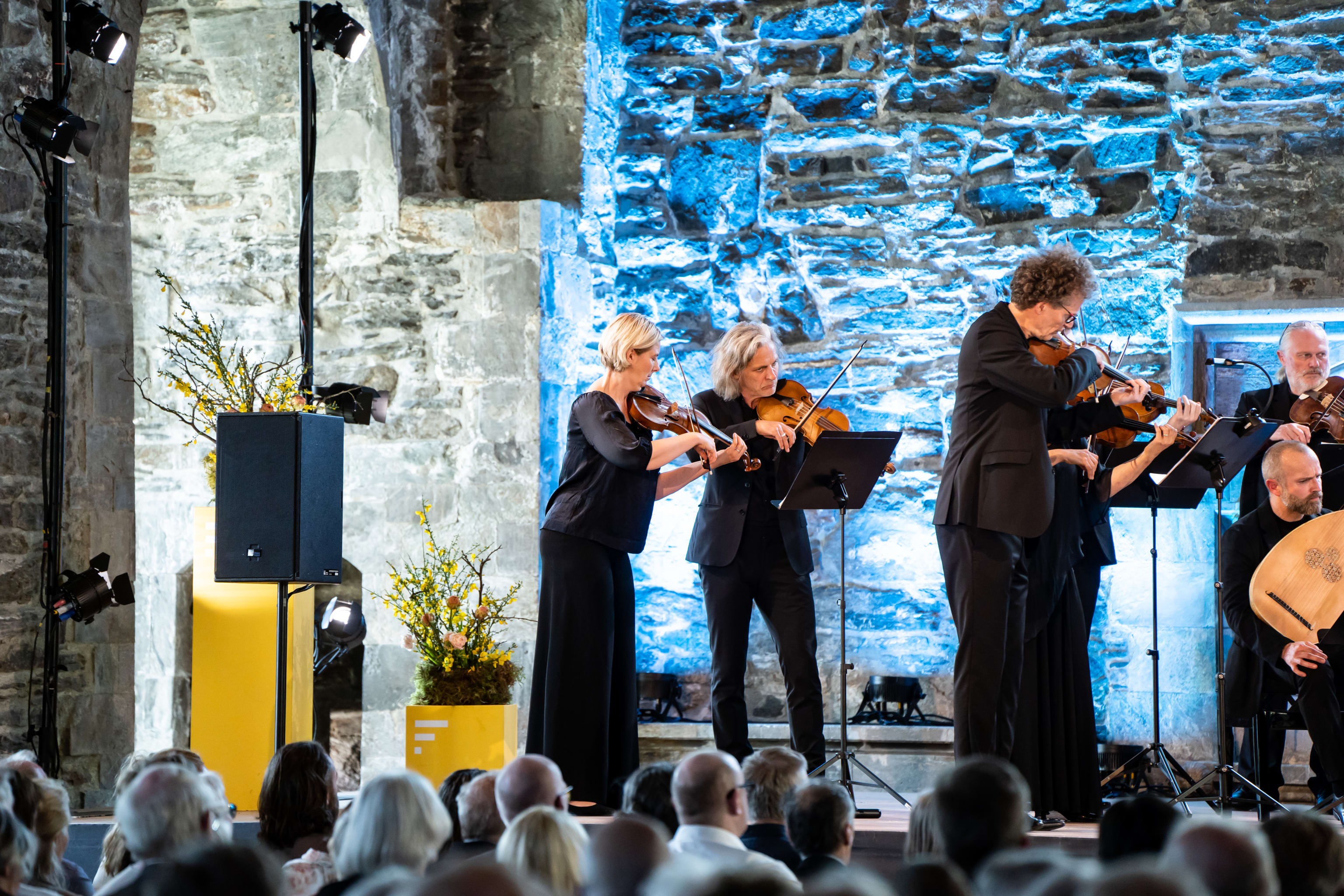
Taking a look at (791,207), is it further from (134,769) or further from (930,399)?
(134,769)

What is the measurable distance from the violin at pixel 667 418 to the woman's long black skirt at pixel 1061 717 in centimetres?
115

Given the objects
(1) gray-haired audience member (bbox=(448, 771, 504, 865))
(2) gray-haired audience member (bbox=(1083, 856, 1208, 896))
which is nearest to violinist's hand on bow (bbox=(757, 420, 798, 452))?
(1) gray-haired audience member (bbox=(448, 771, 504, 865))

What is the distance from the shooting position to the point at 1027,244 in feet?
22.0

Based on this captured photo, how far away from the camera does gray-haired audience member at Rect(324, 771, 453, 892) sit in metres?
2.38

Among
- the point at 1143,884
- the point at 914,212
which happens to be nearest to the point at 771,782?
the point at 1143,884

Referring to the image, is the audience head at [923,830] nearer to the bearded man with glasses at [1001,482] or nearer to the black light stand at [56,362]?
the bearded man with glasses at [1001,482]

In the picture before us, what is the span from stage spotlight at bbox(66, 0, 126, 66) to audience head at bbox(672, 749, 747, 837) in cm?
373

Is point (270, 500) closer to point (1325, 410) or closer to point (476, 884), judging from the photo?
point (476, 884)

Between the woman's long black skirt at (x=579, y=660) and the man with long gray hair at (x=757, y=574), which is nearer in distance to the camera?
the woman's long black skirt at (x=579, y=660)

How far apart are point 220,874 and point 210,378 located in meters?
5.24

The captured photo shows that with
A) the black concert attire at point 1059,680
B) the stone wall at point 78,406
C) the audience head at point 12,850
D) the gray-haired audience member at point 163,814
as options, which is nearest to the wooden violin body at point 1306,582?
the black concert attire at point 1059,680

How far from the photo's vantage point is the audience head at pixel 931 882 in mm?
1857

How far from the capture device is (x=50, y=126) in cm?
514

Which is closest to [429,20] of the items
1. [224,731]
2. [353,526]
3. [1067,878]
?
[353,526]
